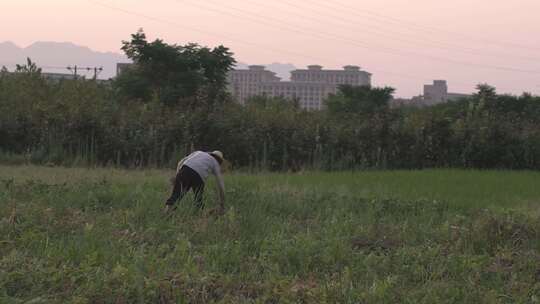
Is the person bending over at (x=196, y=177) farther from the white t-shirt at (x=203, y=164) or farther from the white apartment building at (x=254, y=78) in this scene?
the white apartment building at (x=254, y=78)

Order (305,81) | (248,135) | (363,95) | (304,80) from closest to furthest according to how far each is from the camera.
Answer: (248,135), (363,95), (305,81), (304,80)

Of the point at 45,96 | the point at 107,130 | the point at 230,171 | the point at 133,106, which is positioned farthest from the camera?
the point at 45,96

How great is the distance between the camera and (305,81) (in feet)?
286

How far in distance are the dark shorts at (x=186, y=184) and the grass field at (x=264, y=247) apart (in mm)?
178

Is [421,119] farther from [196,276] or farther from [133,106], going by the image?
[196,276]

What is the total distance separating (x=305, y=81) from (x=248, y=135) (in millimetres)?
71830

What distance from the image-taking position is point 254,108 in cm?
1786

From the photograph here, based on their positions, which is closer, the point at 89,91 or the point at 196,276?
the point at 196,276

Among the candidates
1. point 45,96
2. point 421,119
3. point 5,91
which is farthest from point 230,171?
point 5,91

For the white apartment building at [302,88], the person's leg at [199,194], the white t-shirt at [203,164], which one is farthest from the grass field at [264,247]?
the white apartment building at [302,88]

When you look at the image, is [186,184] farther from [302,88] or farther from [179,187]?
[302,88]

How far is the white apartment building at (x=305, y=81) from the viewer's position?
81.4 m

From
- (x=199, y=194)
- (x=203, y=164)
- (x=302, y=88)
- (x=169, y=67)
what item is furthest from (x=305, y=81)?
(x=199, y=194)

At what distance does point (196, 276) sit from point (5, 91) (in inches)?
642
